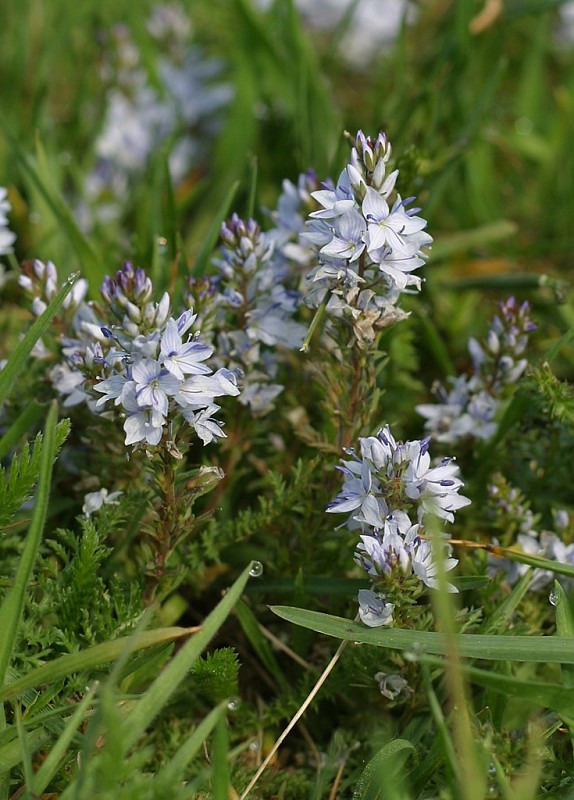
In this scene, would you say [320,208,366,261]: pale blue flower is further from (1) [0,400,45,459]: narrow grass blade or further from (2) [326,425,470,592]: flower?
(1) [0,400,45,459]: narrow grass blade

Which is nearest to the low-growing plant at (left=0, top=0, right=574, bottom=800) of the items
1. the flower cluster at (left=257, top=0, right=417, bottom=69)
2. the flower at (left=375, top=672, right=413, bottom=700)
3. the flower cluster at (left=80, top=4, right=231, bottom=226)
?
the flower at (left=375, top=672, right=413, bottom=700)

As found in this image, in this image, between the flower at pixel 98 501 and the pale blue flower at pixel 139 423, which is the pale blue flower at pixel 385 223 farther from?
the flower at pixel 98 501

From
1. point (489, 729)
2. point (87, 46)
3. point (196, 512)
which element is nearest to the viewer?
point (489, 729)

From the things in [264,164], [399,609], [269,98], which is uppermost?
[269,98]

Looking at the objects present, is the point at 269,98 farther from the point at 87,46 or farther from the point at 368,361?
the point at 368,361

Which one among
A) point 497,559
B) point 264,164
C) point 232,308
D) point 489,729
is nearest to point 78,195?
point 264,164

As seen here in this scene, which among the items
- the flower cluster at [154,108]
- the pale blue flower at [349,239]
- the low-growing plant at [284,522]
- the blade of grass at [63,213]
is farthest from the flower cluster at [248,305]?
the flower cluster at [154,108]

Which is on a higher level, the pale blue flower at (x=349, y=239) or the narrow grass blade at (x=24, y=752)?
the pale blue flower at (x=349, y=239)
